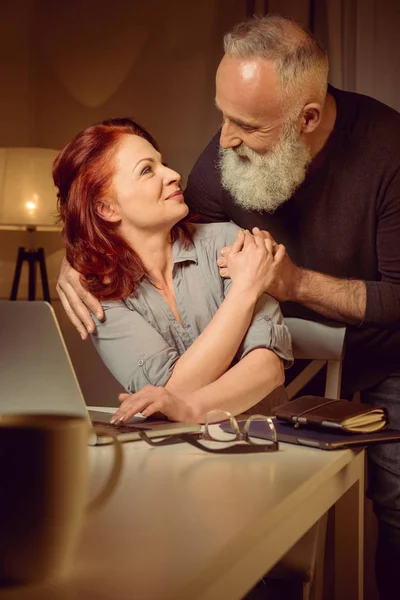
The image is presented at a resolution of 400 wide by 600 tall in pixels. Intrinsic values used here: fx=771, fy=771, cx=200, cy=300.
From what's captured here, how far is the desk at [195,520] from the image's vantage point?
1.50ft

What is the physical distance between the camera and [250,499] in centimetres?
65

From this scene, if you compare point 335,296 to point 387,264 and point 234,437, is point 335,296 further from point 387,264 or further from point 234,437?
point 234,437

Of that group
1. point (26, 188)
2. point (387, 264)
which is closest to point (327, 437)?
point (387, 264)

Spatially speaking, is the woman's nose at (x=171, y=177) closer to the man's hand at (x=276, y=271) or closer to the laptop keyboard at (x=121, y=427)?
the man's hand at (x=276, y=271)

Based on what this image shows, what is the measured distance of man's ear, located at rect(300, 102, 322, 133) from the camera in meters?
1.82

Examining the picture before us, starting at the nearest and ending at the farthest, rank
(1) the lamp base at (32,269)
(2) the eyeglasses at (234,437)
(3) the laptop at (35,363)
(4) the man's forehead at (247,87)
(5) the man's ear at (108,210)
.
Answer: (3) the laptop at (35,363) → (2) the eyeglasses at (234,437) → (5) the man's ear at (108,210) → (4) the man's forehead at (247,87) → (1) the lamp base at (32,269)

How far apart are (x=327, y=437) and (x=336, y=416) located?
41 mm

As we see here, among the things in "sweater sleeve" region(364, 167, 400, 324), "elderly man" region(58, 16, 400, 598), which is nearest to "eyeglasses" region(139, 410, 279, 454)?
"elderly man" region(58, 16, 400, 598)

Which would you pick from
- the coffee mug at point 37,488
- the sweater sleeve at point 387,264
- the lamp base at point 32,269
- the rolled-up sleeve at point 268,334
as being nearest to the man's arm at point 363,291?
the sweater sleeve at point 387,264

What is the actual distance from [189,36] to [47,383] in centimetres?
334

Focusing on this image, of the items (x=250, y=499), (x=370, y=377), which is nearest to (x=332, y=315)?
(x=370, y=377)

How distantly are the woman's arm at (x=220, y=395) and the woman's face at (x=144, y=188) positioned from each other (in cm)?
33

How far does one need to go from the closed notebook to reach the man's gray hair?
98cm

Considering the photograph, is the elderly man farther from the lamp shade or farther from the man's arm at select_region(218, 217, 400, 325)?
the lamp shade
